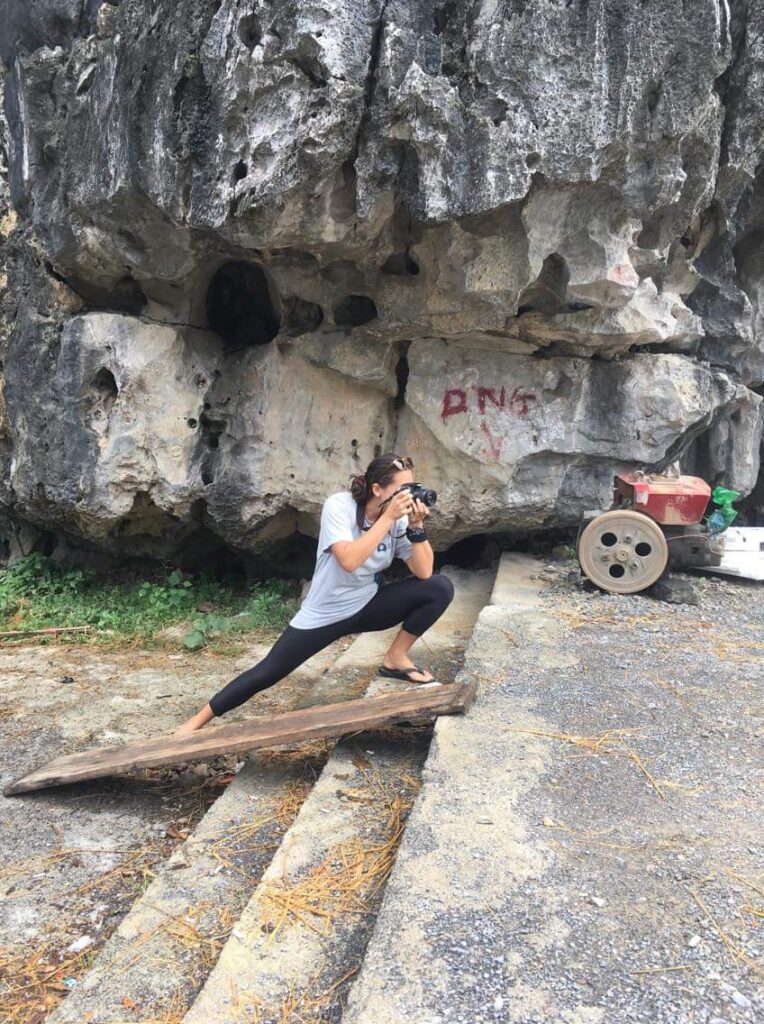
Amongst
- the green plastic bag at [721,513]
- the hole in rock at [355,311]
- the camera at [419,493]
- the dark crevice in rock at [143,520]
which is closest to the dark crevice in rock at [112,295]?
the dark crevice in rock at [143,520]

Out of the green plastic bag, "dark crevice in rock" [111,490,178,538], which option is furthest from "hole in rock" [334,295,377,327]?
the green plastic bag

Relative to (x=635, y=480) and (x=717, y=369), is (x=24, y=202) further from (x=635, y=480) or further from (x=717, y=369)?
(x=717, y=369)

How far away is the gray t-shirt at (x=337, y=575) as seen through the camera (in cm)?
342

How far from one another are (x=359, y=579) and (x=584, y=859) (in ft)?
5.66

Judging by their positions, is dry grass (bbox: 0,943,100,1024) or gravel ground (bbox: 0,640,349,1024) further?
gravel ground (bbox: 0,640,349,1024)

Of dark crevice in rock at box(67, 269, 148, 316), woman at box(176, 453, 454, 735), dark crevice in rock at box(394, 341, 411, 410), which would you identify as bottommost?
woman at box(176, 453, 454, 735)

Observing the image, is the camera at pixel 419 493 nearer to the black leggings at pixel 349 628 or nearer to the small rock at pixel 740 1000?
the black leggings at pixel 349 628

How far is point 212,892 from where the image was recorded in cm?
265

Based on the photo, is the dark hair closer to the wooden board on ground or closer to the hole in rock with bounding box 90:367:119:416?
the wooden board on ground

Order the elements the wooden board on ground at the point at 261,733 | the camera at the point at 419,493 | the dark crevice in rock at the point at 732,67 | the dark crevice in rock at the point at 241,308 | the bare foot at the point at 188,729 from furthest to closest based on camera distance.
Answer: the dark crevice in rock at the point at 241,308 → the dark crevice in rock at the point at 732,67 → the bare foot at the point at 188,729 → the camera at the point at 419,493 → the wooden board on ground at the point at 261,733

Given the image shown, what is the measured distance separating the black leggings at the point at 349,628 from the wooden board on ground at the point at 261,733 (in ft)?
0.58

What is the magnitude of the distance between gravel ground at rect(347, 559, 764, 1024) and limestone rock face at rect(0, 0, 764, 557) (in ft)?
10.3


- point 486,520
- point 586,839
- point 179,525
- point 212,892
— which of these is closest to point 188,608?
point 179,525

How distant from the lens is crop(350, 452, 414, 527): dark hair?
347 centimetres
